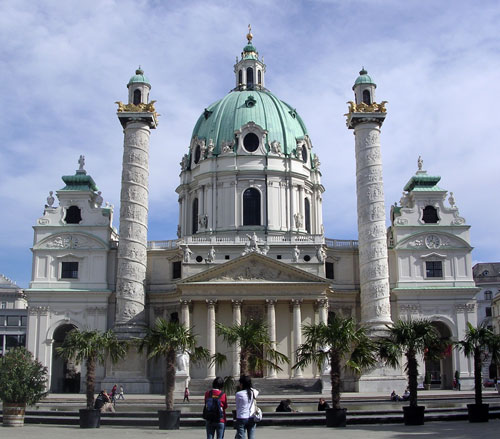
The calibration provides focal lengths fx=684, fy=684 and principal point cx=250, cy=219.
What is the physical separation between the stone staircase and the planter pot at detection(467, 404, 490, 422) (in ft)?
77.6

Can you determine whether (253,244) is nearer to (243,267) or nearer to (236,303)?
(243,267)

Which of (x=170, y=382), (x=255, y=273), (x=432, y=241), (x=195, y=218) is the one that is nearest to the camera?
(x=170, y=382)

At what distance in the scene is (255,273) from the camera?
53875 millimetres

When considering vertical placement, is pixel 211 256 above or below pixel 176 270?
above

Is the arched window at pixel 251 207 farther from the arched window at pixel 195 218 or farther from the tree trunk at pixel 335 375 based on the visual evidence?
the tree trunk at pixel 335 375

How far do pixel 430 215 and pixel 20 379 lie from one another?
41390mm

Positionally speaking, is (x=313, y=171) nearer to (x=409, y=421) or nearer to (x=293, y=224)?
(x=293, y=224)

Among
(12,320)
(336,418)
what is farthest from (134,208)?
(12,320)

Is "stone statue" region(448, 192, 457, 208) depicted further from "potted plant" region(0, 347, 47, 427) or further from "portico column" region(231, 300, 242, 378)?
"potted plant" region(0, 347, 47, 427)

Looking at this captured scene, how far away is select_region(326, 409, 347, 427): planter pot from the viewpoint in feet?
78.7

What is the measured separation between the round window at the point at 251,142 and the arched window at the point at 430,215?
55.7 ft

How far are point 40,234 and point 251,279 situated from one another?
59.4ft

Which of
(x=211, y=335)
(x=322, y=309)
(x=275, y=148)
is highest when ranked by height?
(x=275, y=148)

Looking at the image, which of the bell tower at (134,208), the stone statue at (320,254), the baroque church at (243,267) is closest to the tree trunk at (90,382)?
the baroque church at (243,267)
